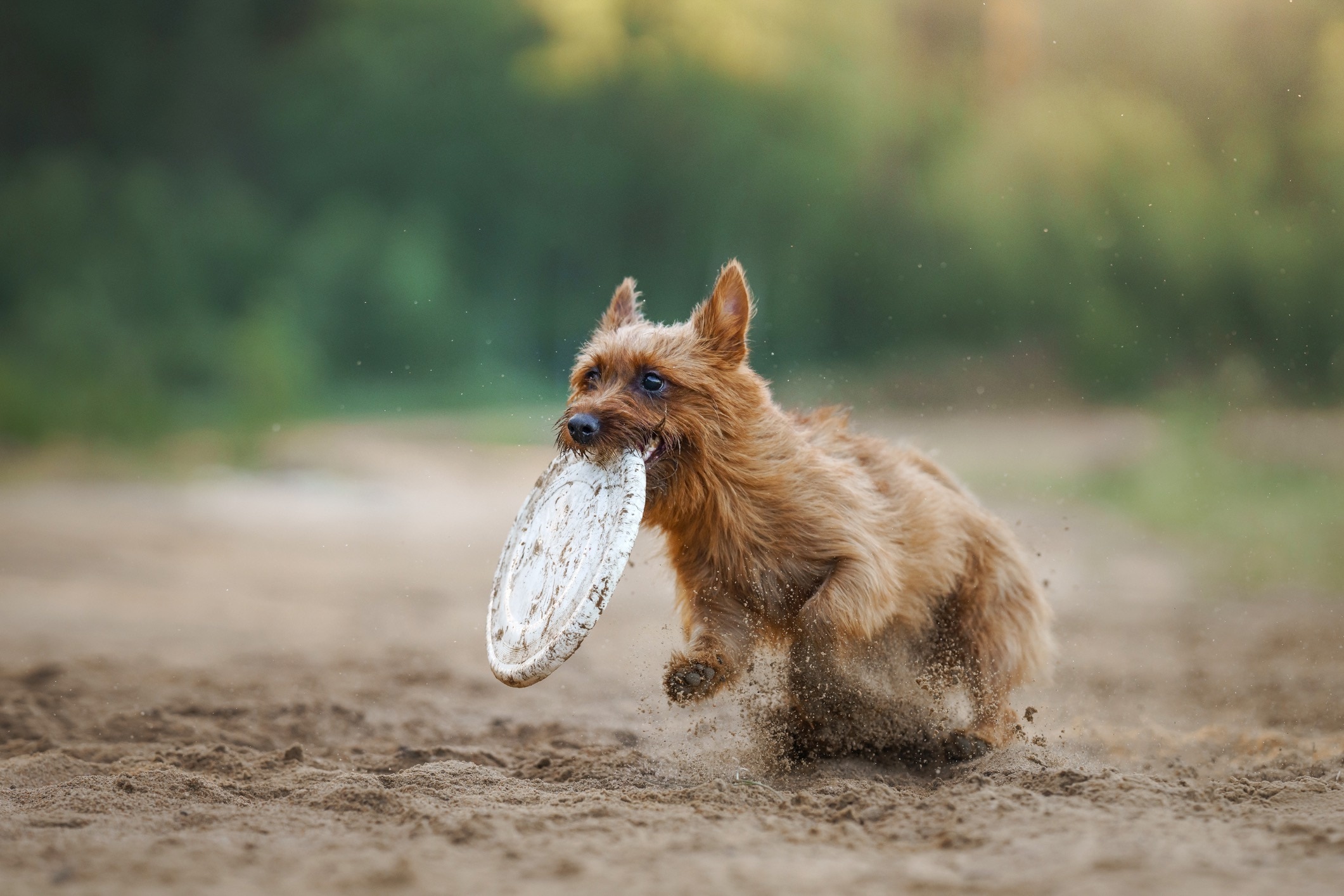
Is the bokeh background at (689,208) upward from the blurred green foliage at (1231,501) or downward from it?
upward

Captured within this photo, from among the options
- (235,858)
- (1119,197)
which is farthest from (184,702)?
(1119,197)

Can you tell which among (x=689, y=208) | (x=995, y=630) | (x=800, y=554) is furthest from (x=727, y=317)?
(x=689, y=208)

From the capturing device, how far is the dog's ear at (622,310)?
5.38 m

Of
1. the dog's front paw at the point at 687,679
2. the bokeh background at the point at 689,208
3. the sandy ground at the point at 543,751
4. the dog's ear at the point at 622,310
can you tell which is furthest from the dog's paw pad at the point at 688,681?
the bokeh background at the point at 689,208

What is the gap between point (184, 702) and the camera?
6.59 meters

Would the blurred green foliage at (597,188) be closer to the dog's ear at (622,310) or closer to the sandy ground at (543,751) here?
the sandy ground at (543,751)

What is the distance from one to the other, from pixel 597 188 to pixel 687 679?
18.8m

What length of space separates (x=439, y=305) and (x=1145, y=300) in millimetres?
12456

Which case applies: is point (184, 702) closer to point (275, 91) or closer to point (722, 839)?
point (722, 839)

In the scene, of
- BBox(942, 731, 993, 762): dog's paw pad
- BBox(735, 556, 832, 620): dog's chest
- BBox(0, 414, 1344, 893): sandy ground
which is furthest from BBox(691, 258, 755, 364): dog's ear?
BBox(942, 731, 993, 762): dog's paw pad

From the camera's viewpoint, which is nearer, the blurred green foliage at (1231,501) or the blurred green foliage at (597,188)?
the blurred green foliage at (1231,501)

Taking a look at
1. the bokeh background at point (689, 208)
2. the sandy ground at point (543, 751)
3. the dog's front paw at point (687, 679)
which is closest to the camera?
the sandy ground at point (543, 751)

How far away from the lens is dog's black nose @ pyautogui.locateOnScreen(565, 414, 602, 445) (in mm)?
4461

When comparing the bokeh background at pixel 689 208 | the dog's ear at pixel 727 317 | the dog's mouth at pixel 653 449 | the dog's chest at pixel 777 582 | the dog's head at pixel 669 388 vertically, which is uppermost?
the bokeh background at pixel 689 208
